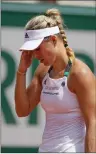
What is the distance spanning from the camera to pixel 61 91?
3119 mm

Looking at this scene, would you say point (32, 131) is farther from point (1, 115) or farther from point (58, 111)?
point (58, 111)

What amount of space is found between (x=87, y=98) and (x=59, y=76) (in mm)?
209

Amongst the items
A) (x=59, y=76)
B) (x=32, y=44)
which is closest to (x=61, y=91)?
(x=59, y=76)

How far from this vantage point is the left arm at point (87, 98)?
3037mm

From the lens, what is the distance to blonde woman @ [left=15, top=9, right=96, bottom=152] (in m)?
3.06

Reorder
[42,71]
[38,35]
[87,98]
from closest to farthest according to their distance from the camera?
[87,98]
[38,35]
[42,71]

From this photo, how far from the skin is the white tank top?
0.15ft

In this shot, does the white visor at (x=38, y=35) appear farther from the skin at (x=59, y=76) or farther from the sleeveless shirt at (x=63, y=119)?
the sleeveless shirt at (x=63, y=119)

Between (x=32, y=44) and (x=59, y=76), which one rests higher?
(x=32, y=44)

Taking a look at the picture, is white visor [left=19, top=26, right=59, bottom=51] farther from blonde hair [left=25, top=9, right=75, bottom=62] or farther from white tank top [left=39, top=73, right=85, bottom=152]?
white tank top [left=39, top=73, right=85, bottom=152]

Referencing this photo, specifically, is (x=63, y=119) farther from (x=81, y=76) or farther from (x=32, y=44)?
(x=32, y=44)

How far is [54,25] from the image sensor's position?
3.21 metres

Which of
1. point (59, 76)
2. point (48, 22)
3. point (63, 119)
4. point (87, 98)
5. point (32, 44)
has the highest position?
point (48, 22)

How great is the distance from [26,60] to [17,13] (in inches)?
96.1
